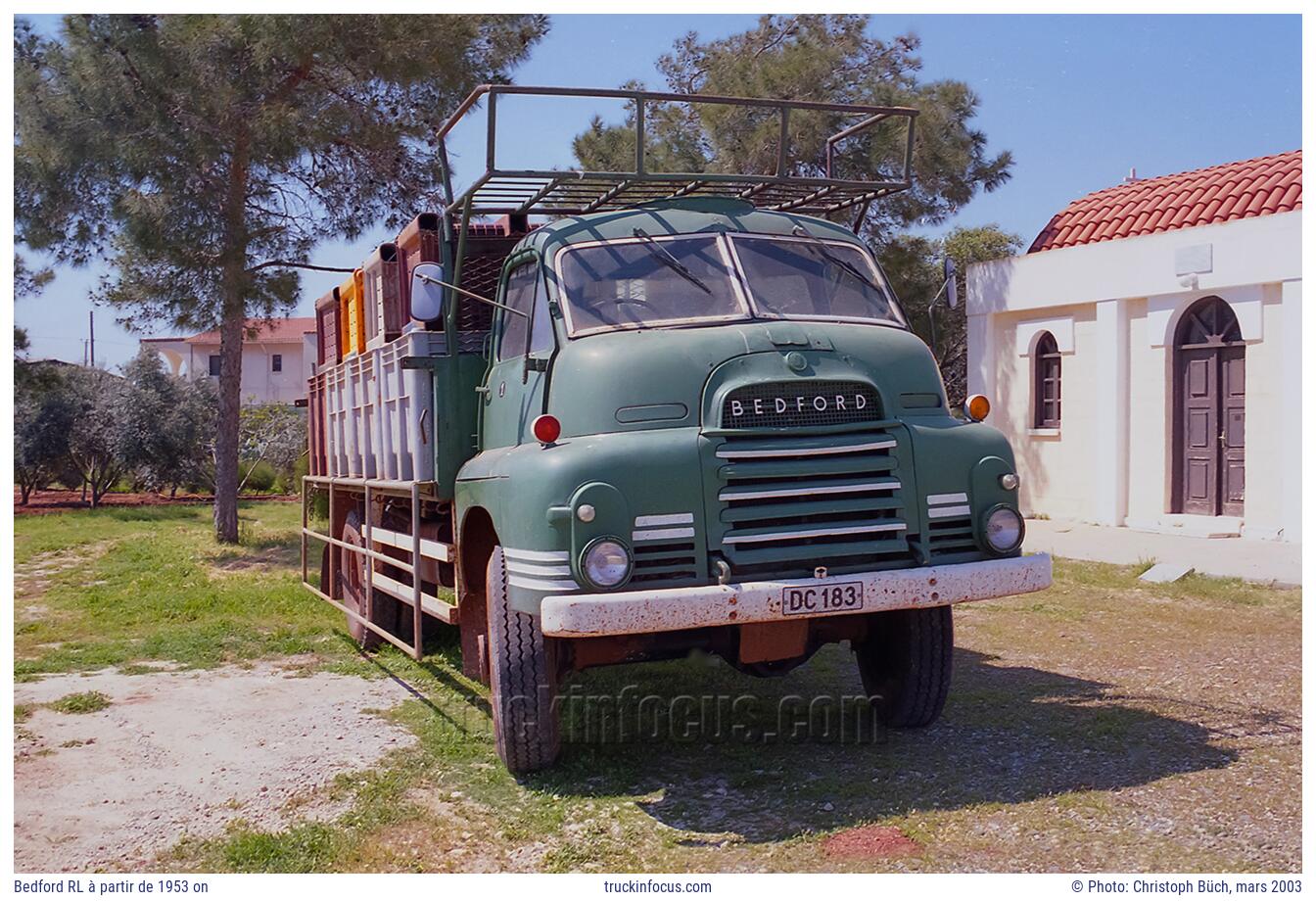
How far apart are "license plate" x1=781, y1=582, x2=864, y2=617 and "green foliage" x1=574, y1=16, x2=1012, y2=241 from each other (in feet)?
38.4

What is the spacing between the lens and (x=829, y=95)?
17.6m

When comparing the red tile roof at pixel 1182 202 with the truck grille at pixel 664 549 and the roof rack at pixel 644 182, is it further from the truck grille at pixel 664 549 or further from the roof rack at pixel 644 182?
the truck grille at pixel 664 549

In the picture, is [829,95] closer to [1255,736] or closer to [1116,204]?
[1116,204]

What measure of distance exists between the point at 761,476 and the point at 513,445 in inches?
56.2

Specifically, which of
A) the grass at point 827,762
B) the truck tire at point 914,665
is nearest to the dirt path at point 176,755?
the grass at point 827,762

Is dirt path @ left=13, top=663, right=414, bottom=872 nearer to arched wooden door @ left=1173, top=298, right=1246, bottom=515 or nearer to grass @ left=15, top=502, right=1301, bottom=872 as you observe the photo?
grass @ left=15, top=502, right=1301, bottom=872

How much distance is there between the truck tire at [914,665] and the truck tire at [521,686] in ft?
5.86

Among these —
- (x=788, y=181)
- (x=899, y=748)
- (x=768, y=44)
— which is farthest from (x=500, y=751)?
(x=768, y=44)

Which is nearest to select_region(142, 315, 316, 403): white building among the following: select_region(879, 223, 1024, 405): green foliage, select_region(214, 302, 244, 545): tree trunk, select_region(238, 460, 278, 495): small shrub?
select_region(238, 460, 278, 495): small shrub

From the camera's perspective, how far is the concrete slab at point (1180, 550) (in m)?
11.6

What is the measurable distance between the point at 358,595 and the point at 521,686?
419cm

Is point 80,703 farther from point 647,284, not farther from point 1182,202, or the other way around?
point 1182,202

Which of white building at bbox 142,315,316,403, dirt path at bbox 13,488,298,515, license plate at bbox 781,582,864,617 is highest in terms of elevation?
white building at bbox 142,315,316,403

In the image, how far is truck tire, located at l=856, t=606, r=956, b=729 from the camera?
6.29 metres
